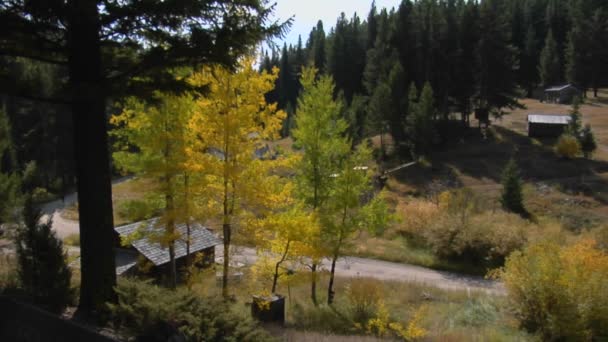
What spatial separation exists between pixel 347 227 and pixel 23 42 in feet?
40.9

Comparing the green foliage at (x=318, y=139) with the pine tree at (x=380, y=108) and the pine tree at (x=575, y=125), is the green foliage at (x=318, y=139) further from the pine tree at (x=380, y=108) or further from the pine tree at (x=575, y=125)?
the pine tree at (x=575, y=125)

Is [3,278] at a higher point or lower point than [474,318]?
higher

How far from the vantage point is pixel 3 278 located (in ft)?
33.3

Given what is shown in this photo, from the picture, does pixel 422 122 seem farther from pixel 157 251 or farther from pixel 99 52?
pixel 99 52

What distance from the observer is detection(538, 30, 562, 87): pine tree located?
74.8 metres

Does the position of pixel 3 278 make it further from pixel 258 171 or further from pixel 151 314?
pixel 258 171

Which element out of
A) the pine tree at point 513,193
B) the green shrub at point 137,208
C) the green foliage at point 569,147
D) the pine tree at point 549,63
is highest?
the pine tree at point 549,63

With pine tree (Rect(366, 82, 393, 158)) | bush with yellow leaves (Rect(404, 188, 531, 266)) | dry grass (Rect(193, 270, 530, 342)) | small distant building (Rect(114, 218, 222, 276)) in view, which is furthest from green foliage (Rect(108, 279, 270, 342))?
pine tree (Rect(366, 82, 393, 158))

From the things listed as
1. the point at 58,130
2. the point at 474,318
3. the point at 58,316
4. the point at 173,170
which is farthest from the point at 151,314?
the point at 58,130

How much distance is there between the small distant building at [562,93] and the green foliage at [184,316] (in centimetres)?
7420

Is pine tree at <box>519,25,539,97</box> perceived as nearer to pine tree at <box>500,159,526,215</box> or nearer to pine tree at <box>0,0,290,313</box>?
pine tree at <box>500,159,526,215</box>

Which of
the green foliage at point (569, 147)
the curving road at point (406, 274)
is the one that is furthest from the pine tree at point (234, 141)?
the green foliage at point (569, 147)

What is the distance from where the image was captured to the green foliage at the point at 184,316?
24.4 ft

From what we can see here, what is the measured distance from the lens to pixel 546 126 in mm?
49125
